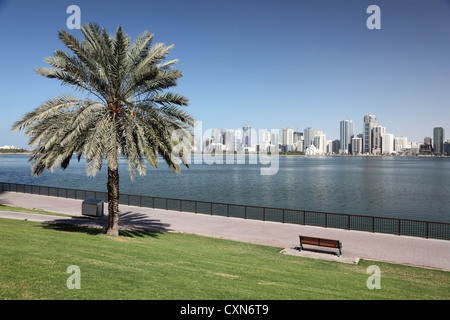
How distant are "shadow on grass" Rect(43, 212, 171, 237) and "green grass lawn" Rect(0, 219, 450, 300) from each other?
10.7 ft

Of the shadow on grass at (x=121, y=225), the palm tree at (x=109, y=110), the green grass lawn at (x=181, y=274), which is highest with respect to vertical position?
the palm tree at (x=109, y=110)

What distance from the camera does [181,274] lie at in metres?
8.09

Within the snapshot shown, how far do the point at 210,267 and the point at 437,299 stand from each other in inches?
237

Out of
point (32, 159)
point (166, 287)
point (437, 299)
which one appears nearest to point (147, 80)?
point (32, 159)

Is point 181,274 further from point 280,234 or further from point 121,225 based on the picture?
point 121,225

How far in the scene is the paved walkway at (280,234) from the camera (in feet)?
46.1

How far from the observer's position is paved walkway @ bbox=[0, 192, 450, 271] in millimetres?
14039

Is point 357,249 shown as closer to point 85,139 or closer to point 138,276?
point 138,276

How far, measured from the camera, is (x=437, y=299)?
8.19m
